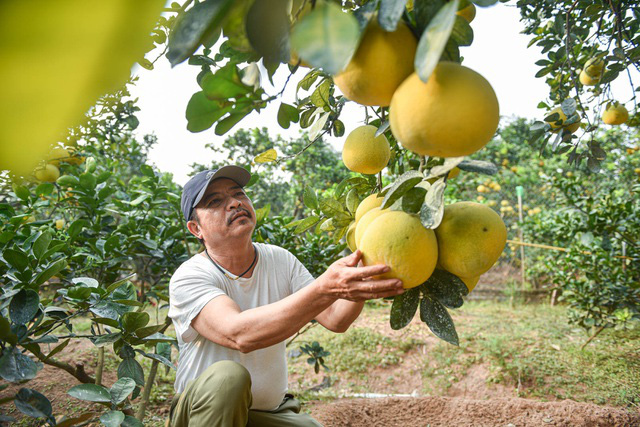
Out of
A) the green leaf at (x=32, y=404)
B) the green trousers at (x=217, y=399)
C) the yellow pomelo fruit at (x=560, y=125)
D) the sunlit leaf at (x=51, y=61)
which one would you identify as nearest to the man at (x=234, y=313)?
the green trousers at (x=217, y=399)

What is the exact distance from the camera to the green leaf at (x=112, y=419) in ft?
3.82

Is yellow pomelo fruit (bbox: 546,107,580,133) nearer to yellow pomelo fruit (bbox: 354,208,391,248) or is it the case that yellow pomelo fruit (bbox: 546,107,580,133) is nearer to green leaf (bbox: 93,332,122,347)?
yellow pomelo fruit (bbox: 354,208,391,248)

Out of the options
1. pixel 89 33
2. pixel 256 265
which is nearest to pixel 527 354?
pixel 256 265

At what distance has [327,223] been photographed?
4.19ft

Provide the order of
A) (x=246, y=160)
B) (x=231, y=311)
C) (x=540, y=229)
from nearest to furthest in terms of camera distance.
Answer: (x=231, y=311)
(x=540, y=229)
(x=246, y=160)

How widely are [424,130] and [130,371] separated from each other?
4.38 feet

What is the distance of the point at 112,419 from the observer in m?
1.18

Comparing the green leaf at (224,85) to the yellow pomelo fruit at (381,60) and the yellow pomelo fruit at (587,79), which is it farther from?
the yellow pomelo fruit at (587,79)

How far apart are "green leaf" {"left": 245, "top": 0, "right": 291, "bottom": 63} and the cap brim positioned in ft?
4.31

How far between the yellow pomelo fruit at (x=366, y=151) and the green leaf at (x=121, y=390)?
3.14 ft

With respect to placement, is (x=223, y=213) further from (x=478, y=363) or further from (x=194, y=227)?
(x=478, y=363)

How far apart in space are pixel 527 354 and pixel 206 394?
3200 mm

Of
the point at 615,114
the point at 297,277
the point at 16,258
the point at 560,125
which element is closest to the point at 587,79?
the point at 615,114

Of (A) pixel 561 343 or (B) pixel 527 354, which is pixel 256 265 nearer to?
(B) pixel 527 354
